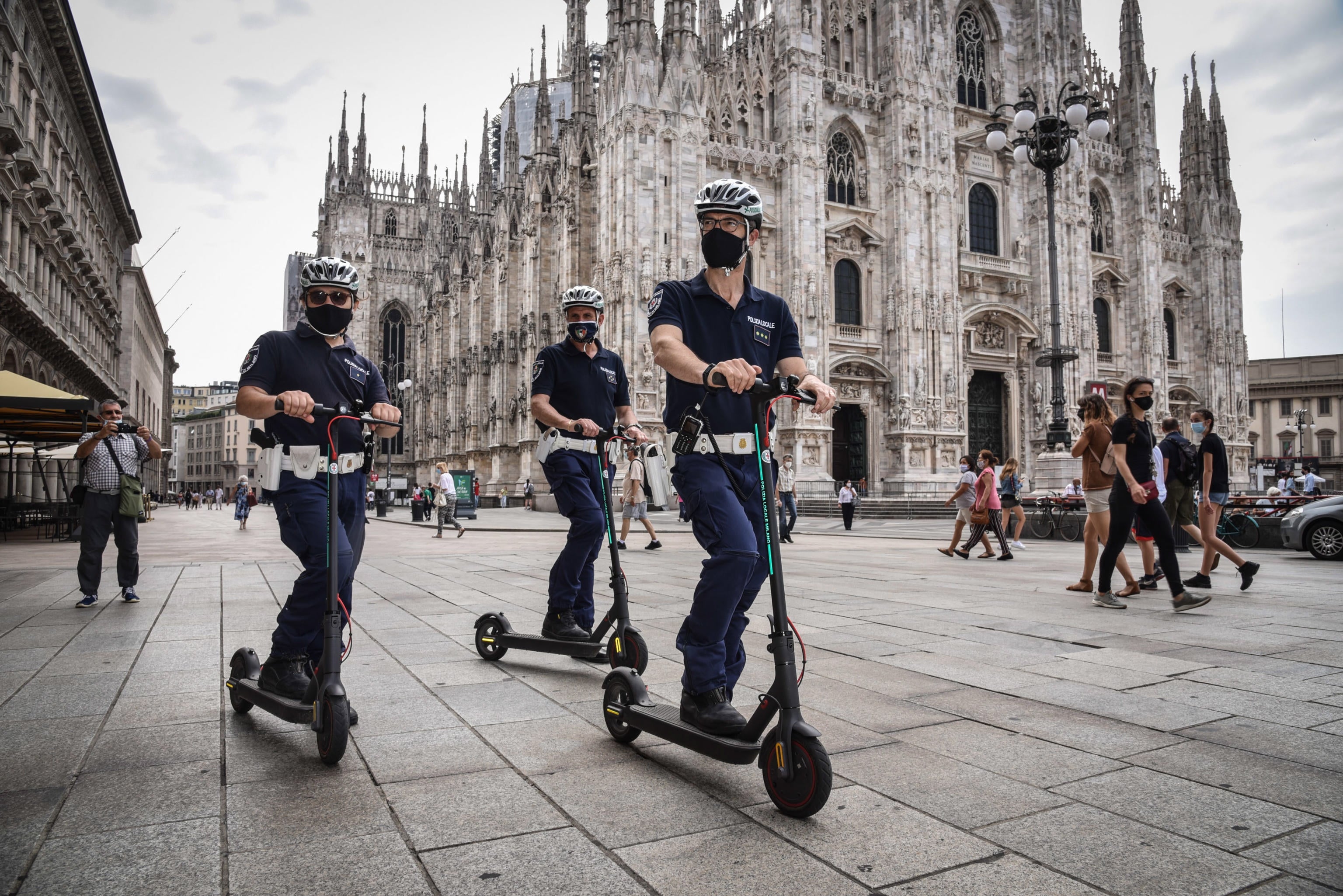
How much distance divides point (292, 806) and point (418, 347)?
67694 mm

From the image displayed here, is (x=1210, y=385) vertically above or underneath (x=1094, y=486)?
above

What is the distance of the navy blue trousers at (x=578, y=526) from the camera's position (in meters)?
4.74

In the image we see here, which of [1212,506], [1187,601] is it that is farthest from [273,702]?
[1212,506]

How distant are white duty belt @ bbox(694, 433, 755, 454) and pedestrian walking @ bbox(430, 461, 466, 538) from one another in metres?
16.7

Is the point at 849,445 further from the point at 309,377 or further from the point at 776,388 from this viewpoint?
the point at 776,388

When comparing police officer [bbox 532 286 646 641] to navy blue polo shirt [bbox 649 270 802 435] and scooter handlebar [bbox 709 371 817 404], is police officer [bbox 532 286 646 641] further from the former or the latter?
scooter handlebar [bbox 709 371 817 404]

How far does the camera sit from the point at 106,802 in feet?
8.87

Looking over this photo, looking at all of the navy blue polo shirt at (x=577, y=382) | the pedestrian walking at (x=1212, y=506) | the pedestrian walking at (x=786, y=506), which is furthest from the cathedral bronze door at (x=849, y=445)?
the navy blue polo shirt at (x=577, y=382)

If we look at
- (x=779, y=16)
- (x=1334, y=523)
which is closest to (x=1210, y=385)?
(x=779, y=16)

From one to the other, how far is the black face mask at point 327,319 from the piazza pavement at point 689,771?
1708 mm

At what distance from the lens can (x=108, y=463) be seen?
769cm

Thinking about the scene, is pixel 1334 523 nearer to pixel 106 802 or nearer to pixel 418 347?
pixel 106 802

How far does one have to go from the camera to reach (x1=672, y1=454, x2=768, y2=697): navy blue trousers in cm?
295

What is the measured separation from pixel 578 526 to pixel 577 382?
829 millimetres
